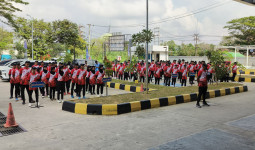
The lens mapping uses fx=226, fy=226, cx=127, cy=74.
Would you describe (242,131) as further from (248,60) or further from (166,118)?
(248,60)

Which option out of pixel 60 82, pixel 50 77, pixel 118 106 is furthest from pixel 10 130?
pixel 50 77

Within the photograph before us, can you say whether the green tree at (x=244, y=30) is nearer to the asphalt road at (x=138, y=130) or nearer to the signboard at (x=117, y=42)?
the signboard at (x=117, y=42)

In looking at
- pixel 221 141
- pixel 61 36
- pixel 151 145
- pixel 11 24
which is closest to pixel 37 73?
pixel 151 145

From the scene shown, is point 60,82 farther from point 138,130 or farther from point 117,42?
point 117,42

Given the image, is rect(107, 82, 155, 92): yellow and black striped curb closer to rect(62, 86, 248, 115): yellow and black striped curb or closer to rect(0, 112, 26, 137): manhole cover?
rect(62, 86, 248, 115): yellow and black striped curb

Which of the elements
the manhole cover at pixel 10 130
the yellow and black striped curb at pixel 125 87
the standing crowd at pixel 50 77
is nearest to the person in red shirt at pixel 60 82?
the standing crowd at pixel 50 77

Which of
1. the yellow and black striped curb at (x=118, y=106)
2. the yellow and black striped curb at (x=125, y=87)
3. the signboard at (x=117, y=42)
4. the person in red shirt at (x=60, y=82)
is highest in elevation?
the signboard at (x=117, y=42)

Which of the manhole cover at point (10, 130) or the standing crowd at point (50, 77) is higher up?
the standing crowd at point (50, 77)

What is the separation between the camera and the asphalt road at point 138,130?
183 inches

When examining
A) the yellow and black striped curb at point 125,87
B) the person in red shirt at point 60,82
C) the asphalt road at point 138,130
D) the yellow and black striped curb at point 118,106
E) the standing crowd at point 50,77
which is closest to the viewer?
the asphalt road at point 138,130

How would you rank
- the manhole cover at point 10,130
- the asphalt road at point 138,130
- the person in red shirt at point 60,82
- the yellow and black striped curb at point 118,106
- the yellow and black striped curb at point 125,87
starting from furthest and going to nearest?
the yellow and black striped curb at point 125,87 → the person in red shirt at point 60,82 → the yellow and black striped curb at point 118,106 → the manhole cover at point 10,130 → the asphalt road at point 138,130

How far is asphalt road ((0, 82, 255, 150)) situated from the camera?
15.2 ft

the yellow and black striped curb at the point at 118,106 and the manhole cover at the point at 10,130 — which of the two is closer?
the manhole cover at the point at 10,130

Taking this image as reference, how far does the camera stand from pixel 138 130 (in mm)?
5625
